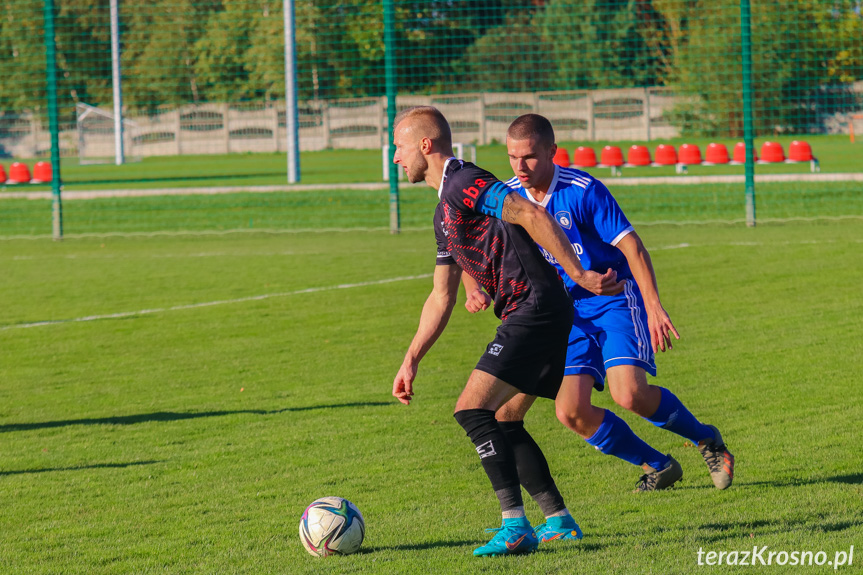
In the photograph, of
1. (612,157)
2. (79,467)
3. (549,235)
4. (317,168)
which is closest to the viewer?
(549,235)

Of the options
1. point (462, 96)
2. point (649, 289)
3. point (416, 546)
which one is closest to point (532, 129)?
point (649, 289)

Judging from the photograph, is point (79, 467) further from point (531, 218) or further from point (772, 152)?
point (772, 152)

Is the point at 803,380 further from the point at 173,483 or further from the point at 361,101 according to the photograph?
the point at 361,101

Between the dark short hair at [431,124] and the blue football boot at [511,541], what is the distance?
152cm

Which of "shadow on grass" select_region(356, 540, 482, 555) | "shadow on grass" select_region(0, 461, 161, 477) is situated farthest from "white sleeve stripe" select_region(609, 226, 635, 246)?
"shadow on grass" select_region(0, 461, 161, 477)

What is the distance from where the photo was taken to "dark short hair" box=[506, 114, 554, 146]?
482cm

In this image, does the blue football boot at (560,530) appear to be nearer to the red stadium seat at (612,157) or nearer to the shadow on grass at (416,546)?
the shadow on grass at (416,546)

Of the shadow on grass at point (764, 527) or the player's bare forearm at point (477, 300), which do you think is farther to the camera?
the player's bare forearm at point (477, 300)

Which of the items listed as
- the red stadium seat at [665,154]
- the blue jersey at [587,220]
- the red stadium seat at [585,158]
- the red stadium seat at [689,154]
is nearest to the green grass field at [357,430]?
the blue jersey at [587,220]

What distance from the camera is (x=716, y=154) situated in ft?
92.4

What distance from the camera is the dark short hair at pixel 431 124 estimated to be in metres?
4.29

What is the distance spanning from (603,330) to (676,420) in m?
0.58

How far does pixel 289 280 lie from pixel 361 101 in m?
15.9

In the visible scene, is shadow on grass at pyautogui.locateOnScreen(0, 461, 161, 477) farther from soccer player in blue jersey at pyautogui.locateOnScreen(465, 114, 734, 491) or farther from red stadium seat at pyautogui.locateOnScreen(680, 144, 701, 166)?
red stadium seat at pyautogui.locateOnScreen(680, 144, 701, 166)
